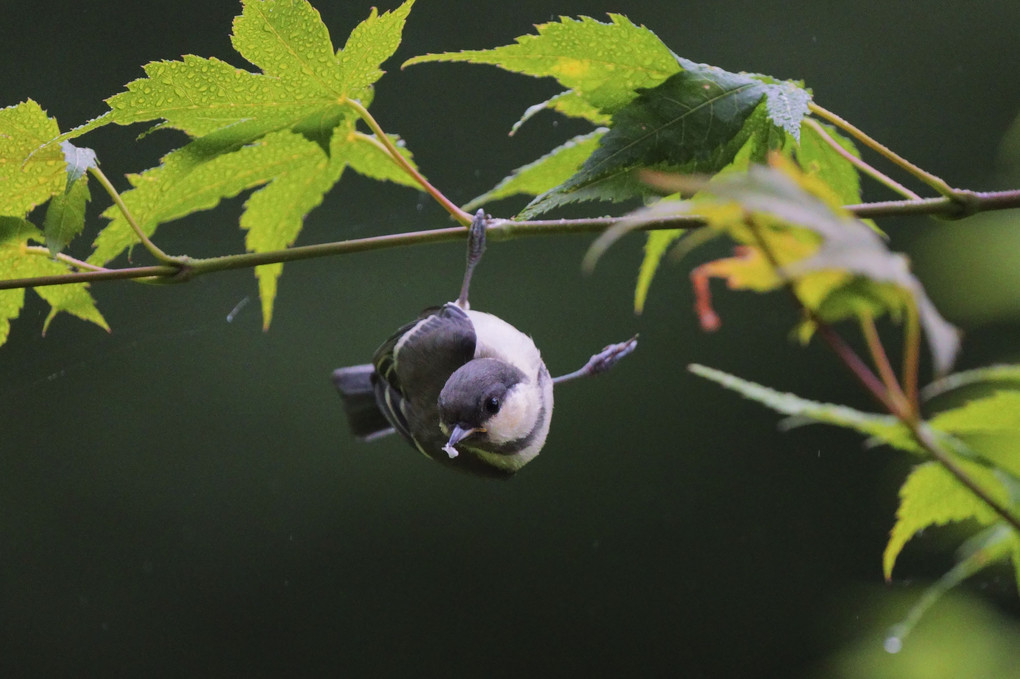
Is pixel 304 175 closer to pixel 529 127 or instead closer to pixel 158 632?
pixel 529 127

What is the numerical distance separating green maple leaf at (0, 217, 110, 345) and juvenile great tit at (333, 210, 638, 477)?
0.34 m

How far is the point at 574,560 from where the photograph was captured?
243cm

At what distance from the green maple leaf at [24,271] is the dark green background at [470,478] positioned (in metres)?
1.37

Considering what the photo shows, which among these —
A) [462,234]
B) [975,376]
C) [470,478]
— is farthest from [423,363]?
[470,478]

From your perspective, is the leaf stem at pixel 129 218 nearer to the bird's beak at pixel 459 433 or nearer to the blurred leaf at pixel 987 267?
the bird's beak at pixel 459 433

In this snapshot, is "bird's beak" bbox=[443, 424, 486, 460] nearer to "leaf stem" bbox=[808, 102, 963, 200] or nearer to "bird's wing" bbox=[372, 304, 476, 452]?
"bird's wing" bbox=[372, 304, 476, 452]

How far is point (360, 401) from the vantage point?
1.20 m

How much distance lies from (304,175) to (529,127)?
5.07 ft

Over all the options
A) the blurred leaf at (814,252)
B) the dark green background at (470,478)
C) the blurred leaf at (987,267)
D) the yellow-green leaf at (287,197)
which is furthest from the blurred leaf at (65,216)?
the dark green background at (470,478)

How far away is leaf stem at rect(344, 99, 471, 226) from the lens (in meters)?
0.66

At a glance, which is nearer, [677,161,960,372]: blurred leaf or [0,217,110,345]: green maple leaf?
[677,161,960,372]: blurred leaf

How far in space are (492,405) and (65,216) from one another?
47 cm

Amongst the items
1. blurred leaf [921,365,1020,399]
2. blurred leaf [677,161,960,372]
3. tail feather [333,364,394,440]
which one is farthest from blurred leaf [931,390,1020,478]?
tail feather [333,364,394,440]

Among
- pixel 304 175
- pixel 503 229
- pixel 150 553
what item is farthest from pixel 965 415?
pixel 150 553
